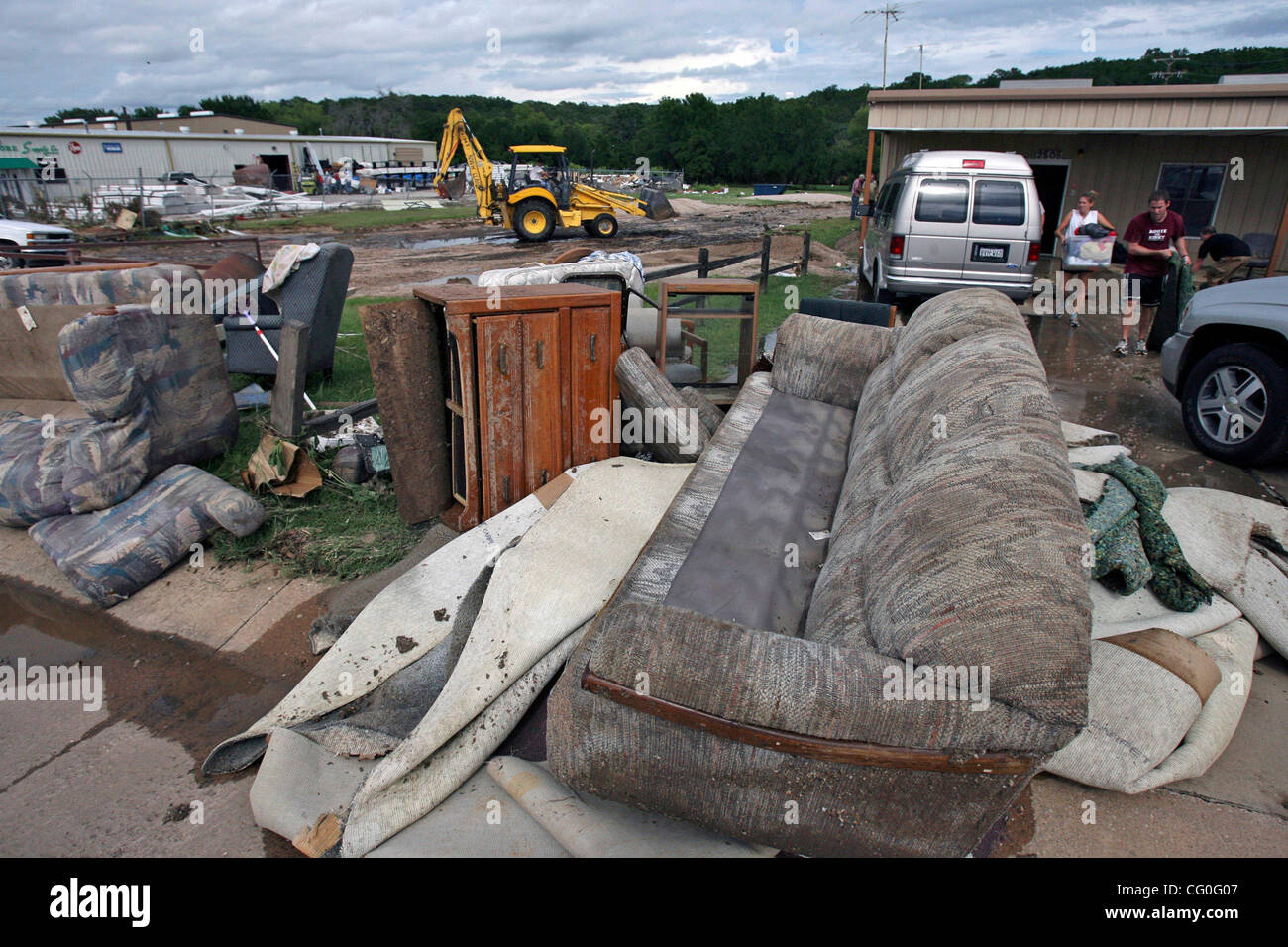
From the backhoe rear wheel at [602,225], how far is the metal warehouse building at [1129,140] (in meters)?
7.50

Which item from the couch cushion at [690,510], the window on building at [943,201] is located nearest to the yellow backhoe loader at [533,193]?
the window on building at [943,201]

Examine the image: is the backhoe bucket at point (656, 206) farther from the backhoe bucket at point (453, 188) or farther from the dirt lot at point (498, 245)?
the backhoe bucket at point (453, 188)

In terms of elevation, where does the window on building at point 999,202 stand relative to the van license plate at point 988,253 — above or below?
above

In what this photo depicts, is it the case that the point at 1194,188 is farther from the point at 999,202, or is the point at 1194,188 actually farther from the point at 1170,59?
the point at 1170,59

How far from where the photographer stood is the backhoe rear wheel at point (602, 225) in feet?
66.8

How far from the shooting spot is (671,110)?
57.6 m

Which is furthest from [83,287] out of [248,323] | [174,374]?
[174,374]

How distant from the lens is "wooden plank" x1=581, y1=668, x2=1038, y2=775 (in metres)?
1.56

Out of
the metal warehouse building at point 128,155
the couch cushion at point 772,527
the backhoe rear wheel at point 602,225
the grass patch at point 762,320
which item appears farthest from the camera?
the metal warehouse building at point 128,155

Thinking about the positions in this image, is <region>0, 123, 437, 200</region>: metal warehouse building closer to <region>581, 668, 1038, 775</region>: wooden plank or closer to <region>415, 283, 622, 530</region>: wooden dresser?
<region>415, 283, 622, 530</region>: wooden dresser

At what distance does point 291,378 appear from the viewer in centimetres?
497

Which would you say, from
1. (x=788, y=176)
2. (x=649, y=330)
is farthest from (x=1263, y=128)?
(x=788, y=176)

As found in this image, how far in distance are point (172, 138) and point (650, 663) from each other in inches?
1893

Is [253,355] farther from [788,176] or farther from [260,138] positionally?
[788,176]
